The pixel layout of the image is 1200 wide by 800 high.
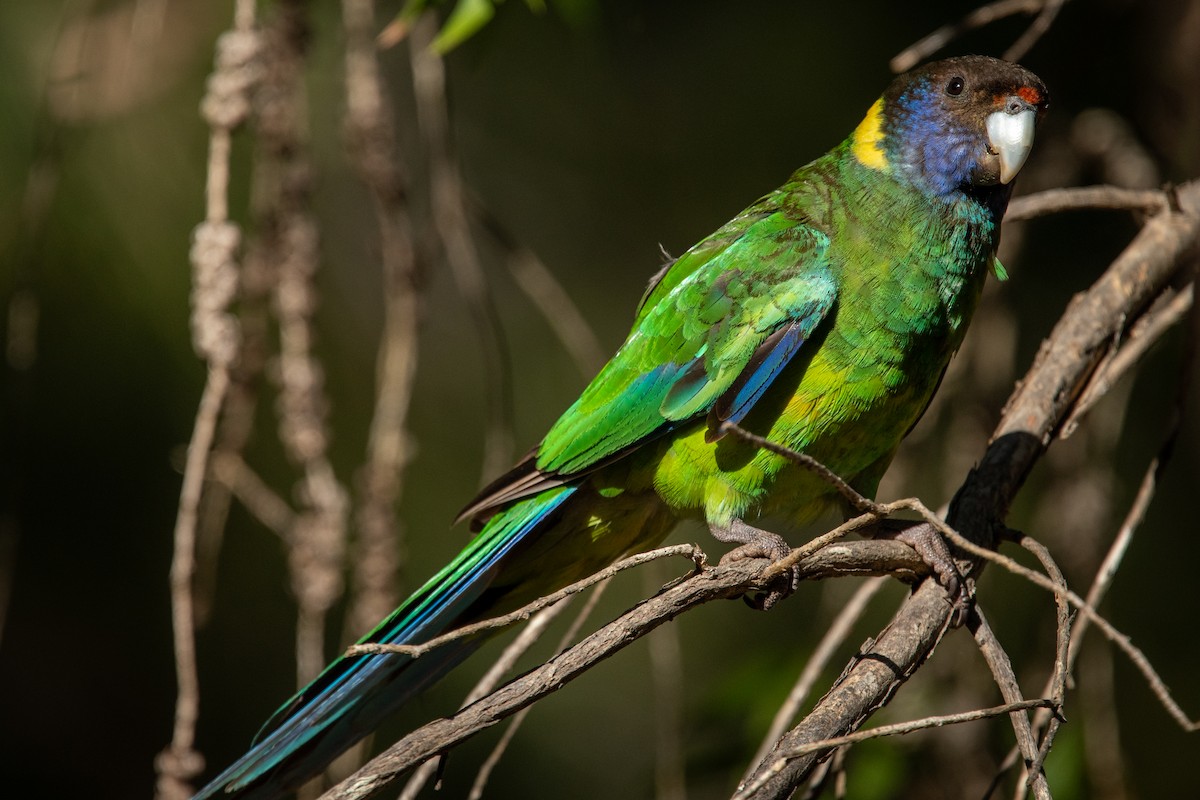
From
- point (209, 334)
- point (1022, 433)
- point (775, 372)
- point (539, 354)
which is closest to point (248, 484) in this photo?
point (209, 334)

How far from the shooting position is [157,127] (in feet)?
12.3

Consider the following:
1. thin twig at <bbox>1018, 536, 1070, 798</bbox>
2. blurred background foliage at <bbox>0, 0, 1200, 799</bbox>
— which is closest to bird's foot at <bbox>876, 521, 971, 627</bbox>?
thin twig at <bbox>1018, 536, 1070, 798</bbox>

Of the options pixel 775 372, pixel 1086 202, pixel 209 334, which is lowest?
pixel 1086 202

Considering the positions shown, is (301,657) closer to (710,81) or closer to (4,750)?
(4,750)

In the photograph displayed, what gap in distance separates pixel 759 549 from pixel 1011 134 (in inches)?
40.8

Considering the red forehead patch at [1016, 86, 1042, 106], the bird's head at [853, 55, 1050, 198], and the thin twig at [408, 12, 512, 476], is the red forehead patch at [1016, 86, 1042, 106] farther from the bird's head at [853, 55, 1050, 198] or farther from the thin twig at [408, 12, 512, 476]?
the thin twig at [408, 12, 512, 476]

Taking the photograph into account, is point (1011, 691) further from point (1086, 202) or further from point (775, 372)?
point (1086, 202)

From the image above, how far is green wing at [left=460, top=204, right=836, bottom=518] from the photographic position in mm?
2488

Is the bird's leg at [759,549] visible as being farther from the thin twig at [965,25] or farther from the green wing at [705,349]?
the thin twig at [965,25]

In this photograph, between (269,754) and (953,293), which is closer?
(269,754)

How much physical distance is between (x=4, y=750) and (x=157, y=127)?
244 cm

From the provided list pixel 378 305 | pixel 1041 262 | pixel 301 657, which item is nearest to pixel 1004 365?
pixel 1041 262

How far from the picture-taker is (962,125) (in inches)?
101

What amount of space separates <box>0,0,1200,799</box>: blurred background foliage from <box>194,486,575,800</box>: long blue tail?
2.38 feet
